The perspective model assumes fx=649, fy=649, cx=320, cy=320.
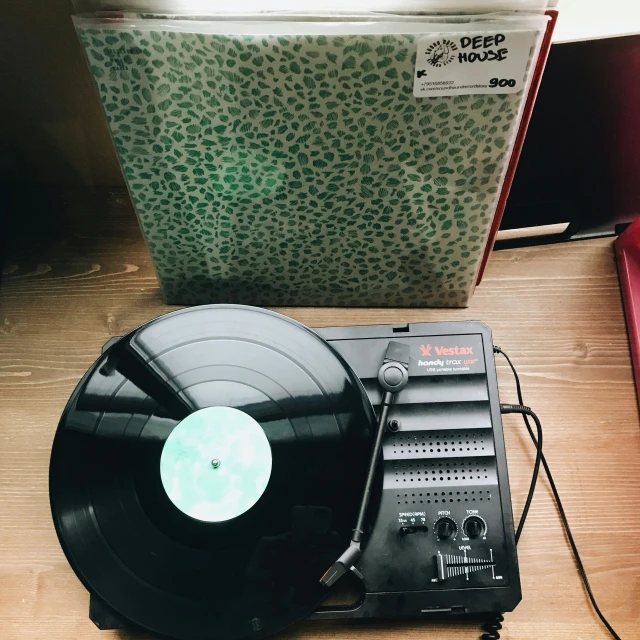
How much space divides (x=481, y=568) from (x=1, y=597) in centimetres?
55

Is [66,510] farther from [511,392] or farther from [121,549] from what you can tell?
[511,392]

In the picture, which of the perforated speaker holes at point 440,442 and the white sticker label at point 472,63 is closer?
the white sticker label at point 472,63

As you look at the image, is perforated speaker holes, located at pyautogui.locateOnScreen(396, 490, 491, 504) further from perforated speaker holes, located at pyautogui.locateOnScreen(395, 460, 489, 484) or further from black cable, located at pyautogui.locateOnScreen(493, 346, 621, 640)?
black cable, located at pyautogui.locateOnScreen(493, 346, 621, 640)

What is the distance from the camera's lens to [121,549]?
66 cm

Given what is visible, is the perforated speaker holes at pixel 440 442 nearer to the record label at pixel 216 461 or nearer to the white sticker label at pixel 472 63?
the record label at pixel 216 461

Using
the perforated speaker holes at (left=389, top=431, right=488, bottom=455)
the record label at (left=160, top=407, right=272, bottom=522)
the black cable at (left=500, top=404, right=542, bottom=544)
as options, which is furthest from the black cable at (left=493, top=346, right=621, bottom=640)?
the record label at (left=160, top=407, right=272, bottom=522)

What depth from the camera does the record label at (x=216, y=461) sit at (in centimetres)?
69

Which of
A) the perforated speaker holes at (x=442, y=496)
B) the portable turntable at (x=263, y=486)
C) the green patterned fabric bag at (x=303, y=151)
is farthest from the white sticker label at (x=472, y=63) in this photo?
the perforated speaker holes at (x=442, y=496)

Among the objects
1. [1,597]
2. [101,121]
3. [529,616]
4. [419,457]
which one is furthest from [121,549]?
[101,121]

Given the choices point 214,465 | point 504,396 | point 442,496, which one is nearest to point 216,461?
point 214,465

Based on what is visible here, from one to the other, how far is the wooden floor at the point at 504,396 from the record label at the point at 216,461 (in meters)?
0.18

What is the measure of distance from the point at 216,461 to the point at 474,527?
285mm

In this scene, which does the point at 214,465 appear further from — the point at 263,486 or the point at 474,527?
the point at 474,527

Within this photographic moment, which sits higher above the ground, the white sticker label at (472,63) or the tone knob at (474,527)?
the white sticker label at (472,63)
